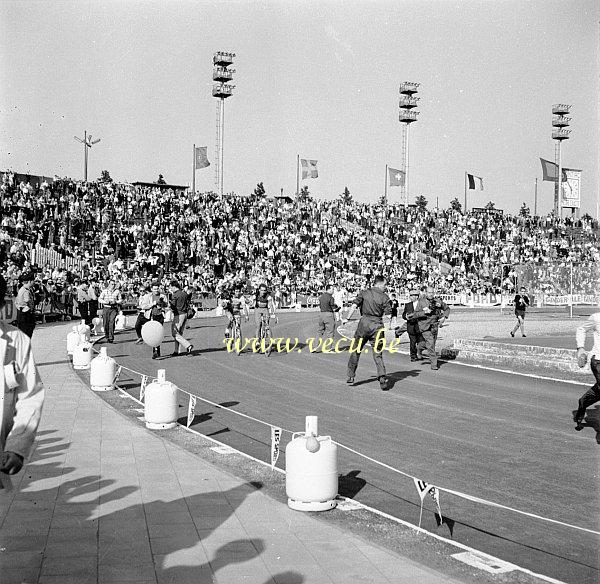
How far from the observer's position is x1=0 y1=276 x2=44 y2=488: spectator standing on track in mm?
3814

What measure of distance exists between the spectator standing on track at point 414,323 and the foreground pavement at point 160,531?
10043 millimetres

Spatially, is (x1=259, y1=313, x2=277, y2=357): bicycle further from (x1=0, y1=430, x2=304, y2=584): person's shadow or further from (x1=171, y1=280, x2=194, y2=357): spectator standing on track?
(x1=0, y1=430, x2=304, y2=584): person's shadow

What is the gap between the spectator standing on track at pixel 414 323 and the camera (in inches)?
691

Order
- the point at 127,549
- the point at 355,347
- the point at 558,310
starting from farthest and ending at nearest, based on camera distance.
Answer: the point at 558,310 → the point at 355,347 → the point at 127,549

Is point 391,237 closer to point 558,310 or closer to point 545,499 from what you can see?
point 558,310

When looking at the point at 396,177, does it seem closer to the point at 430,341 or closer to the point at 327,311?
the point at 327,311

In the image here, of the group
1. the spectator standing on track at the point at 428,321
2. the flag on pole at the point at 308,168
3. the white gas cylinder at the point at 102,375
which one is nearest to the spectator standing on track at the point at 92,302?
the spectator standing on track at the point at 428,321

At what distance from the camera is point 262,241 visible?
47.7 meters

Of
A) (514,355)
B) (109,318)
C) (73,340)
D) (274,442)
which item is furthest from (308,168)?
(274,442)

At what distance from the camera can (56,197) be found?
124 feet

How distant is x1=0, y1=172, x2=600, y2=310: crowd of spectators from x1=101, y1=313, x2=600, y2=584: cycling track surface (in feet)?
48.7

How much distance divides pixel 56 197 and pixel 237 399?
1116 inches

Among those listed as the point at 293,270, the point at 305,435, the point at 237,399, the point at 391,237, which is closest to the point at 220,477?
the point at 305,435

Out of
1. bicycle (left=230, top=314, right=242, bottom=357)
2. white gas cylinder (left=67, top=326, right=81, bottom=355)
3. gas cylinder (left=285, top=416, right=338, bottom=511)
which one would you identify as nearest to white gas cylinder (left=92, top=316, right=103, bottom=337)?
bicycle (left=230, top=314, right=242, bottom=357)
